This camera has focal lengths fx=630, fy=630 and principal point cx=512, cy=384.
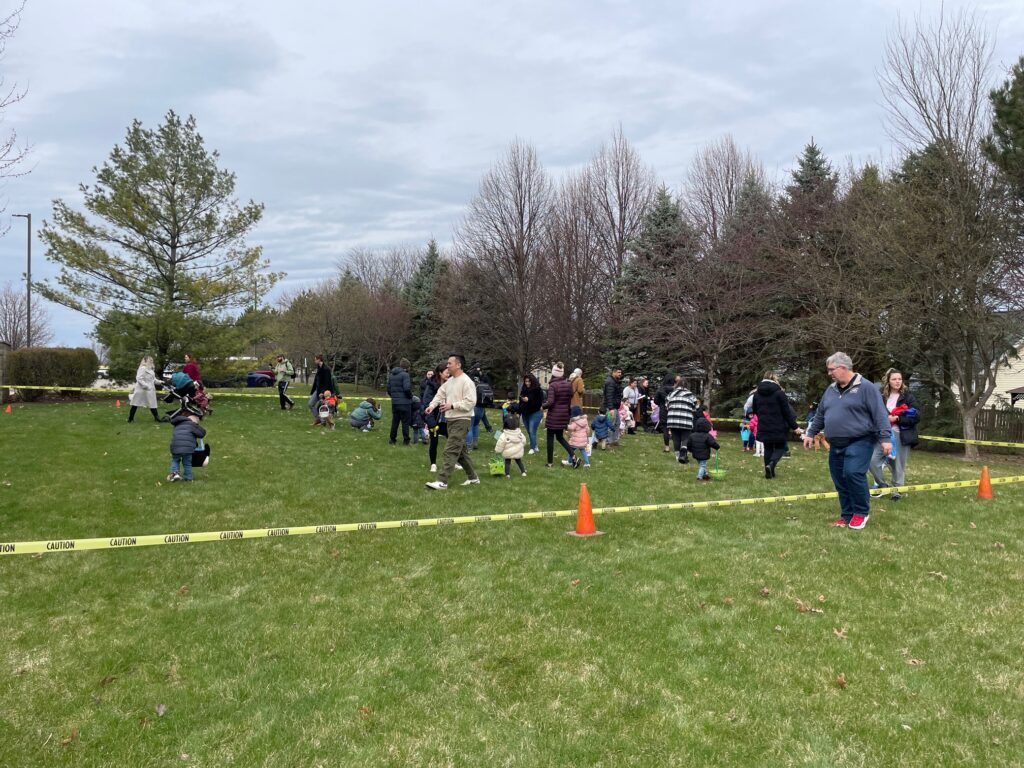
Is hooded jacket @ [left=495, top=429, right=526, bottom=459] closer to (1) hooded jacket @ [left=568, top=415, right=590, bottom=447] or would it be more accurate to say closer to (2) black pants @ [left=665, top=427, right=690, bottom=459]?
(1) hooded jacket @ [left=568, top=415, right=590, bottom=447]

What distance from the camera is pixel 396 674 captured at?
3736mm

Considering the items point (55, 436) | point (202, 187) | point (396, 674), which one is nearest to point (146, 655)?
point (396, 674)

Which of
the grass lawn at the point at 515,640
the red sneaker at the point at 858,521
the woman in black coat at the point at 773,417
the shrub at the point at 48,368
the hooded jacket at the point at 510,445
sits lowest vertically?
the grass lawn at the point at 515,640

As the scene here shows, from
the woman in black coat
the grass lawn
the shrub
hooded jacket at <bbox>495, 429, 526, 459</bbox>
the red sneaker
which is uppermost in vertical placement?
the shrub

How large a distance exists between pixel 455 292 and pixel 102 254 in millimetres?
18608

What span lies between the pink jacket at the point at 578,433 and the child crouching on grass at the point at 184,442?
587cm

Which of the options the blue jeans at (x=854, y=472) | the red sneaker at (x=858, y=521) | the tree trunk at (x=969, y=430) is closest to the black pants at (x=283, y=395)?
the blue jeans at (x=854, y=472)

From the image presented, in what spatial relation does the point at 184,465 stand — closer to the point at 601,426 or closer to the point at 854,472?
the point at 601,426

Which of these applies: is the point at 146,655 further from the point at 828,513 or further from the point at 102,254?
the point at 102,254

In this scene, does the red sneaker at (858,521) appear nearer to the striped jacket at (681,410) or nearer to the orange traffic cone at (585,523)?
the orange traffic cone at (585,523)

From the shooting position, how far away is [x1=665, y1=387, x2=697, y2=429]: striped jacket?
1226 cm

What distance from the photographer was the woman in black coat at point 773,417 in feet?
34.4

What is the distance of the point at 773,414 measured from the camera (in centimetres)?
1051

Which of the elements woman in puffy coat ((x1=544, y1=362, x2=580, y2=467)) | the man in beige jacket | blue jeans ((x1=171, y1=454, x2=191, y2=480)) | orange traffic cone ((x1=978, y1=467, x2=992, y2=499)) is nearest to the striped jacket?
woman in puffy coat ((x1=544, y1=362, x2=580, y2=467))
